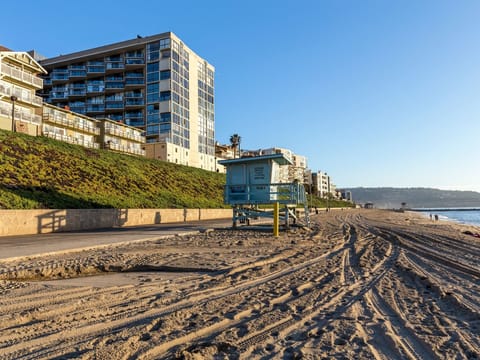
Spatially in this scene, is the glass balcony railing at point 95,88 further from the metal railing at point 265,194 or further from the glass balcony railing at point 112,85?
the metal railing at point 265,194

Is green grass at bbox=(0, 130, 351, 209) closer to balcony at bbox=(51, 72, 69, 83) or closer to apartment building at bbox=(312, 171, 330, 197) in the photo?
balcony at bbox=(51, 72, 69, 83)

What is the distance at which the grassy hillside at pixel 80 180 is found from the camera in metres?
19.9

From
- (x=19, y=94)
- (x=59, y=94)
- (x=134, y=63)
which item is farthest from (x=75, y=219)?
(x=59, y=94)

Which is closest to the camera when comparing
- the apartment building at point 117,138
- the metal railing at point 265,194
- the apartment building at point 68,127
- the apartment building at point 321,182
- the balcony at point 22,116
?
the metal railing at point 265,194

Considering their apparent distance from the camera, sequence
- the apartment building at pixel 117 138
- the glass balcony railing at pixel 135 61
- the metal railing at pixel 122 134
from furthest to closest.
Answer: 1. the glass balcony railing at pixel 135 61
2. the metal railing at pixel 122 134
3. the apartment building at pixel 117 138

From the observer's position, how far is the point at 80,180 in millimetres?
25594

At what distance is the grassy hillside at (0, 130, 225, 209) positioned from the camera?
19.9 m

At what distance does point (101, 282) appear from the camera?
6.60 metres

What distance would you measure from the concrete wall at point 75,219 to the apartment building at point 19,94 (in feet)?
78.6

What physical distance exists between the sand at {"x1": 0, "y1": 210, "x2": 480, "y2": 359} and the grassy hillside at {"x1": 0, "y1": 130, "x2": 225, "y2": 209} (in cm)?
1294

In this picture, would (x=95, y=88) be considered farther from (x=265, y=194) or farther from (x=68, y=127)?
(x=265, y=194)

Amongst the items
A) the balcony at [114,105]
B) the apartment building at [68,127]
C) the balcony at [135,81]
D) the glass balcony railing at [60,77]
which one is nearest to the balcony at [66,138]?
the apartment building at [68,127]

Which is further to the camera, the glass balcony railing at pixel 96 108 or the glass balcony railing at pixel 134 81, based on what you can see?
the glass balcony railing at pixel 96 108

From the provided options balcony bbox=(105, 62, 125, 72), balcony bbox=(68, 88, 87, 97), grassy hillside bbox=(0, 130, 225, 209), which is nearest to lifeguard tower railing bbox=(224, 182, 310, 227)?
grassy hillside bbox=(0, 130, 225, 209)
